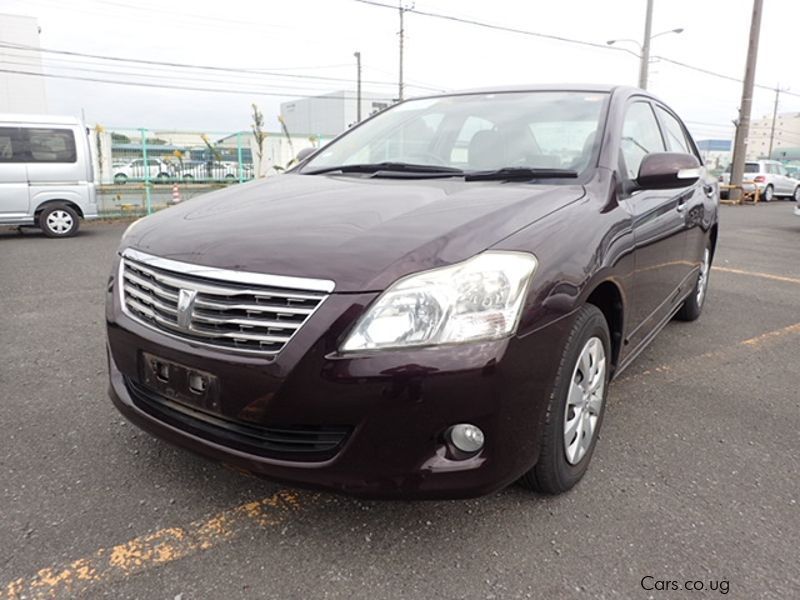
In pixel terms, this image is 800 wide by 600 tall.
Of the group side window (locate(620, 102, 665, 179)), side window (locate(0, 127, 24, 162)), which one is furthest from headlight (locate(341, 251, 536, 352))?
side window (locate(0, 127, 24, 162))

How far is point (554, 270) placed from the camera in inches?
76.2

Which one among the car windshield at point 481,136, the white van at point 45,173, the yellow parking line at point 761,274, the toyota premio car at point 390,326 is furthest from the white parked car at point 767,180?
the toyota premio car at point 390,326

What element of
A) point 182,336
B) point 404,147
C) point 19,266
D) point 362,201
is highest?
point 404,147

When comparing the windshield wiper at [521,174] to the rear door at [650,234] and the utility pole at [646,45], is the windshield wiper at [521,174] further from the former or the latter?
the utility pole at [646,45]

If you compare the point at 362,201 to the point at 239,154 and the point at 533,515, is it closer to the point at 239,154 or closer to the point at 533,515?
the point at 533,515

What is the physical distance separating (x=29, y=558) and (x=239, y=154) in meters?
17.1

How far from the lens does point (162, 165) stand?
615 inches

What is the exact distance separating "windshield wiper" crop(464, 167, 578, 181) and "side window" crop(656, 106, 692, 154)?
1548 mm

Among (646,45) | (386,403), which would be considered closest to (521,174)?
(386,403)

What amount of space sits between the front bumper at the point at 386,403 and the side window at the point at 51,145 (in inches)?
378

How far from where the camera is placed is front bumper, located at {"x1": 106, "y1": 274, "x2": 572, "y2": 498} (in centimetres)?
167

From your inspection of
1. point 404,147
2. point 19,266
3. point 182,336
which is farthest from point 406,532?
point 19,266

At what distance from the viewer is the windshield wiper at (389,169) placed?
2784 millimetres

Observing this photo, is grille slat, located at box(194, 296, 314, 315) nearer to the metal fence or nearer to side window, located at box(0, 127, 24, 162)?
side window, located at box(0, 127, 24, 162)
